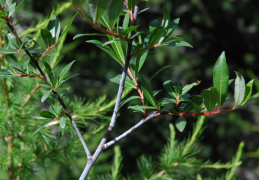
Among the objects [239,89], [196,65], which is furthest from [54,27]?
[196,65]

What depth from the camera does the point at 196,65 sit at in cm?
331

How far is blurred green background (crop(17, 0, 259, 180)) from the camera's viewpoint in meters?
2.92

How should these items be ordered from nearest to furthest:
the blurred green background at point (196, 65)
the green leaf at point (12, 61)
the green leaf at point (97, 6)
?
the green leaf at point (97, 6)
the green leaf at point (12, 61)
the blurred green background at point (196, 65)

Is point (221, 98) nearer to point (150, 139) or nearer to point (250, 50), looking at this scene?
point (150, 139)

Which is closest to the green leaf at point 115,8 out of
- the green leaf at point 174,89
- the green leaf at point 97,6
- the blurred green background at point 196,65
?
the green leaf at point 97,6

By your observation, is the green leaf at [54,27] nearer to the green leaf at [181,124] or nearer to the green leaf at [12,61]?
the green leaf at [12,61]

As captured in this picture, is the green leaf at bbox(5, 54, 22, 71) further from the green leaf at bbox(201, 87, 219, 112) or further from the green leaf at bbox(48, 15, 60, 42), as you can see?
the green leaf at bbox(201, 87, 219, 112)

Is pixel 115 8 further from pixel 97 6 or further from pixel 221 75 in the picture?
pixel 221 75

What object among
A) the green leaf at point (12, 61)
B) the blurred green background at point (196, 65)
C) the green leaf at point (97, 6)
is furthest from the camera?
the blurred green background at point (196, 65)

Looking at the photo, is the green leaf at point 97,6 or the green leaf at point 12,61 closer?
the green leaf at point 97,6

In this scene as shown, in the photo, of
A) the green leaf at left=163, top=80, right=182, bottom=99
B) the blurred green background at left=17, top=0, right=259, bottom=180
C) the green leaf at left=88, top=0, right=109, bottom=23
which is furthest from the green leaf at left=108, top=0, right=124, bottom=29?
the blurred green background at left=17, top=0, right=259, bottom=180

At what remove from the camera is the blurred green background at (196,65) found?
115 inches

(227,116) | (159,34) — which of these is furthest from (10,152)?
(227,116)

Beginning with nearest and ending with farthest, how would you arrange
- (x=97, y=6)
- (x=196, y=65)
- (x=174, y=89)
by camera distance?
1. (x=97, y=6)
2. (x=174, y=89)
3. (x=196, y=65)
